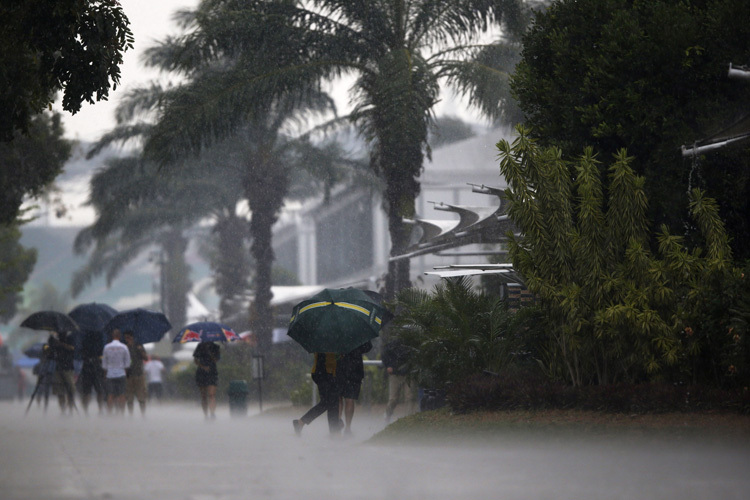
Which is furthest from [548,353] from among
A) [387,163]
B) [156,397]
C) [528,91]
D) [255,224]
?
[255,224]

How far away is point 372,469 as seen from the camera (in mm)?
9781

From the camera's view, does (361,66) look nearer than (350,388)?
No

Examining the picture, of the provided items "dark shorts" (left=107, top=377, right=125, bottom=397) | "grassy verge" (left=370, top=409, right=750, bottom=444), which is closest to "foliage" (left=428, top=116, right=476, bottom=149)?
"dark shorts" (left=107, top=377, right=125, bottom=397)

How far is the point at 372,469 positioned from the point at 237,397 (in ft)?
37.8

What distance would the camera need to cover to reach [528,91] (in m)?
15.3

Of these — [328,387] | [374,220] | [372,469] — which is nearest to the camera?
[372,469]

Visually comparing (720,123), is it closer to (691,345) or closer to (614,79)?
(614,79)

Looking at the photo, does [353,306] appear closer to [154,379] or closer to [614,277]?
[614,277]

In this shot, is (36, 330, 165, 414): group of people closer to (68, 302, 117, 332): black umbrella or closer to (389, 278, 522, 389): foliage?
(68, 302, 117, 332): black umbrella

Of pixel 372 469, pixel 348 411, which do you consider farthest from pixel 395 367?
pixel 372 469

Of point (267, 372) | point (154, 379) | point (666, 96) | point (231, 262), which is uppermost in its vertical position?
point (666, 96)

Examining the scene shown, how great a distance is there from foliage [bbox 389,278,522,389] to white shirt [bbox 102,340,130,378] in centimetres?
743

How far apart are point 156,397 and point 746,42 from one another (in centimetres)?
2103

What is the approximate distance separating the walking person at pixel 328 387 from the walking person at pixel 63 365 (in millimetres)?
9401
